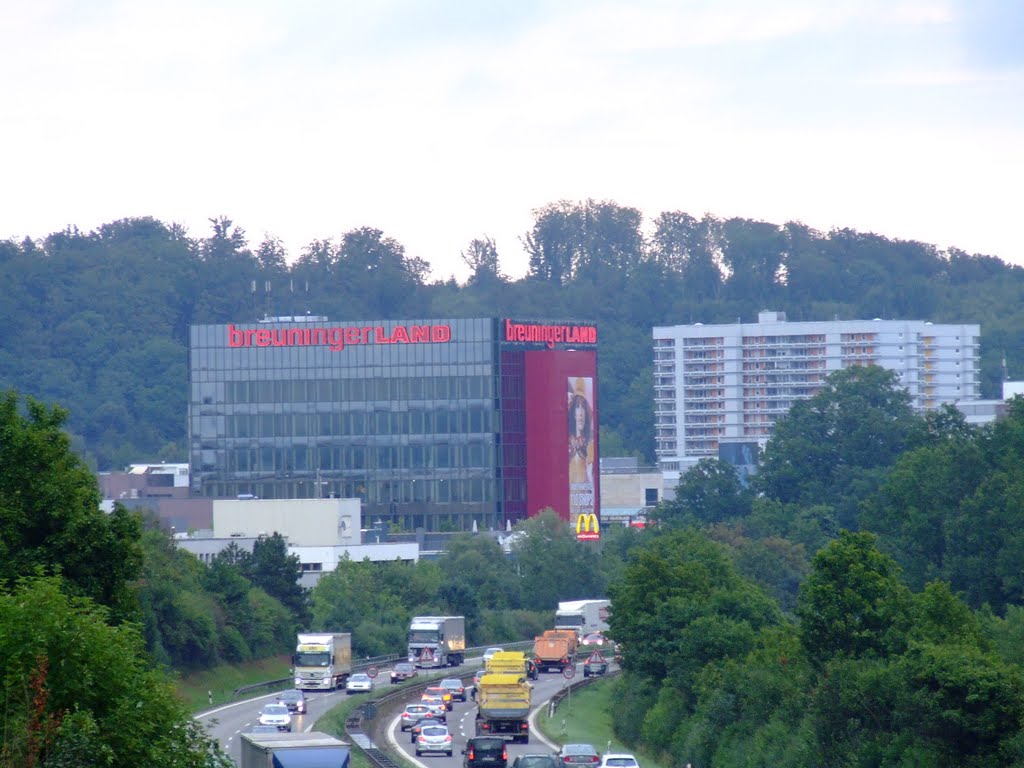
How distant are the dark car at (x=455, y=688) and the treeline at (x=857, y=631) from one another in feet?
29.4

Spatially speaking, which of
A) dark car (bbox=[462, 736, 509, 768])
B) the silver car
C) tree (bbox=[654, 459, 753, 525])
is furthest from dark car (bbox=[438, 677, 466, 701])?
tree (bbox=[654, 459, 753, 525])

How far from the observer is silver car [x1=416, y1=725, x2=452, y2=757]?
7131 centimetres

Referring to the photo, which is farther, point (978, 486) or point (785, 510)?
point (785, 510)

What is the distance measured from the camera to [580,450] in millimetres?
177125

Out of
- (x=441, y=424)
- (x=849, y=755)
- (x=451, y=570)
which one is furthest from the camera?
(x=441, y=424)

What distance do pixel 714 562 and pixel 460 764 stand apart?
3660 cm

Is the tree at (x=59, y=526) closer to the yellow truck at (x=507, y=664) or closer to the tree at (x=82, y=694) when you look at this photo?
the tree at (x=82, y=694)

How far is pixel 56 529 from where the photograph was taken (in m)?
46.0

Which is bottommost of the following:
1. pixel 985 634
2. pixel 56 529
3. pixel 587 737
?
pixel 587 737

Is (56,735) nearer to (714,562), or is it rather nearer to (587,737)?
(587,737)

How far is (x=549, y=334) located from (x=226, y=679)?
77329 mm

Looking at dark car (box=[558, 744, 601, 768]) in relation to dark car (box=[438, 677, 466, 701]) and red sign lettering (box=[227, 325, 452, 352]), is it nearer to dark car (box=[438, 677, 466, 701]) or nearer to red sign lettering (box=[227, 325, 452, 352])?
dark car (box=[438, 677, 466, 701])

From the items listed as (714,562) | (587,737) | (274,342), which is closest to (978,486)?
(714,562)

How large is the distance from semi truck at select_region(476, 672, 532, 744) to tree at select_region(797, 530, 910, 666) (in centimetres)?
1589
